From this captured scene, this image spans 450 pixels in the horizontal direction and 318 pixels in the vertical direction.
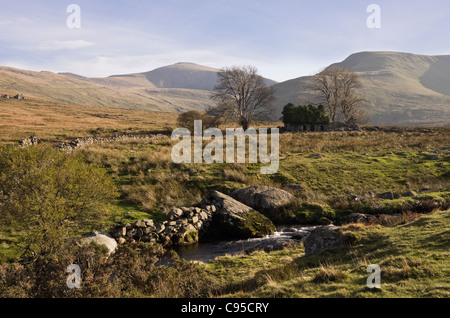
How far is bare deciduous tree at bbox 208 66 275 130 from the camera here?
5150 cm

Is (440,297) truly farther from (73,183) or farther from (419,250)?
(73,183)

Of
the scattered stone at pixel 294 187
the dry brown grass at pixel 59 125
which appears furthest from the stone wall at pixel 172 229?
the dry brown grass at pixel 59 125

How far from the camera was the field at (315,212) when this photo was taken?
7.16 metres

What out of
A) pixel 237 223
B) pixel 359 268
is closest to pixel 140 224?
pixel 237 223

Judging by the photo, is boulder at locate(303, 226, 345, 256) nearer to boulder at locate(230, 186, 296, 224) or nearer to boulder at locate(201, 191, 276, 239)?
boulder at locate(201, 191, 276, 239)

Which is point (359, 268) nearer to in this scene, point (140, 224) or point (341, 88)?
point (140, 224)

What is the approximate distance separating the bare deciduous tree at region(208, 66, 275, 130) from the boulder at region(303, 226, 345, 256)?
4071cm

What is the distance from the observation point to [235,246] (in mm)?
14398

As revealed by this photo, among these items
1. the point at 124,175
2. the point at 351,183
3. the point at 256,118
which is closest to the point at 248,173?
the point at 351,183

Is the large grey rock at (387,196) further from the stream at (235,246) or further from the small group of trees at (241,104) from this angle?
the small group of trees at (241,104)

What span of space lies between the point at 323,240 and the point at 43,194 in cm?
1033

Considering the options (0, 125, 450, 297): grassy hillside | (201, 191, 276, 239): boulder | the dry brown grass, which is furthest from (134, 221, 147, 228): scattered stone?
the dry brown grass

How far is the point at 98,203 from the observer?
12539 millimetres
